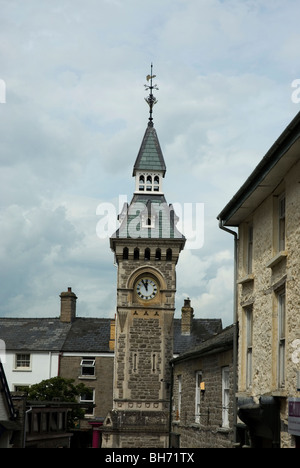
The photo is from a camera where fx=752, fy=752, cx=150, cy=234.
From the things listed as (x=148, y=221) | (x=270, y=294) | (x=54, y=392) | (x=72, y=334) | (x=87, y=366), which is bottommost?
(x=54, y=392)

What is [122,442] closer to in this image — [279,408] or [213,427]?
[213,427]

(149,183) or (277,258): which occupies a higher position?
(149,183)

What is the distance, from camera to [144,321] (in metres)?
42.5

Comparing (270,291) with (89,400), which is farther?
(89,400)

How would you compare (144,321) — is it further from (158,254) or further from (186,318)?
(186,318)

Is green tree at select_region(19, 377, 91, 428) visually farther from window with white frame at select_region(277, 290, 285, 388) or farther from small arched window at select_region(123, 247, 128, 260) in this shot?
window with white frame at select_region(277, 290, 285, 388)

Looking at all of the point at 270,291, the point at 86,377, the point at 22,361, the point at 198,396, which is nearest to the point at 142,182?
the point at 86,377

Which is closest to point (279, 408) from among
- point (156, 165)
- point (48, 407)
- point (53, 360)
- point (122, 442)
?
point (48, 407)

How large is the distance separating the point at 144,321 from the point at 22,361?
16.6m

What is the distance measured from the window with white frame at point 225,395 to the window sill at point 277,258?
7.08m

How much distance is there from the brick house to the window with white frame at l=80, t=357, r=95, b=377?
37.4 meters

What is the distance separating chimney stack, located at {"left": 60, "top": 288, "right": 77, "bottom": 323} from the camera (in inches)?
2312

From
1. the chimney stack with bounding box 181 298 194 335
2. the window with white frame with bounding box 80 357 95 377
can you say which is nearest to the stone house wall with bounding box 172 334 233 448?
the window with white frame with bounding box 80 357 95 377

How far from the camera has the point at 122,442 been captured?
134ft
